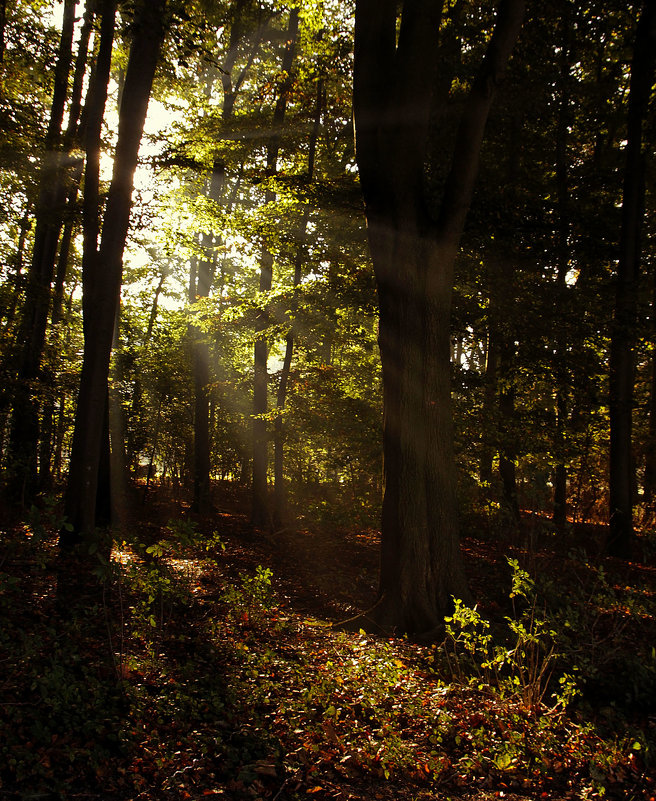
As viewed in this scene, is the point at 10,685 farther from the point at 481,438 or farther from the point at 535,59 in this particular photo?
the point at 535,59

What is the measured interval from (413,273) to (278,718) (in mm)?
4300

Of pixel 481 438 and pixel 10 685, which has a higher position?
pixel 481 438

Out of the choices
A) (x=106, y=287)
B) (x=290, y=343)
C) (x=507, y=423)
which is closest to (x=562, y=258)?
(x=507, y=423)

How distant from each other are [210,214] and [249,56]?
7073mm

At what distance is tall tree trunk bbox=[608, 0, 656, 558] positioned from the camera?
984 centimetres

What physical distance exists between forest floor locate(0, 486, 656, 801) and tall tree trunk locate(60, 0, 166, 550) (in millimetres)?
1690

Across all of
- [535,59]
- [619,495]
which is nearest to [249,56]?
[535,59]

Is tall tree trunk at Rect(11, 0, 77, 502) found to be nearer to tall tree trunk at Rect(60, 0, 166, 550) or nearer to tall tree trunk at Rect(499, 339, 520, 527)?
tall tree trunk at Rect(60, 0, 166, 550)

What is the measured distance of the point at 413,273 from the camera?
546 cm

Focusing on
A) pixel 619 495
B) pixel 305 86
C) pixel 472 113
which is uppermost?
pixel 305 86

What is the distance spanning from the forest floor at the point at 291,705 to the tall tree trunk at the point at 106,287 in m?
1.69

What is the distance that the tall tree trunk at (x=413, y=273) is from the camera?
534cm

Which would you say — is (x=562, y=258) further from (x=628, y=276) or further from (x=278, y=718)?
(x=278, y=718)

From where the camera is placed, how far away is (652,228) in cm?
1185
